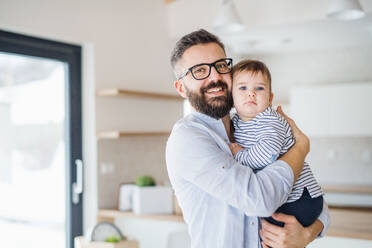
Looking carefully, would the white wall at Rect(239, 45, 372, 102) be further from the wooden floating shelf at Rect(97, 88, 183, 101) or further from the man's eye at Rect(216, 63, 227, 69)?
the man's eye at Rect(216, 63, 227, 69)

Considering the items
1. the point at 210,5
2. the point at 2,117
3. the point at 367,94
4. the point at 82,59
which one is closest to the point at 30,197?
the point at 2,117

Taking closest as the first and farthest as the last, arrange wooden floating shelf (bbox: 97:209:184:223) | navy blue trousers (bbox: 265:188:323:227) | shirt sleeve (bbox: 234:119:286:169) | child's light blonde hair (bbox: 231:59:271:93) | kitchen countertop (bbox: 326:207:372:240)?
shirt sleeve (bbox: 234:119:286:169)
navy blue trousers (bbox: 265:188:323:227)
child's light blonde hair (bbox: 231:59:271:93)
kitchen countertop (bbox: 326:207:372:240)
wooden floating shelf (bbox: 97:209:184:223)

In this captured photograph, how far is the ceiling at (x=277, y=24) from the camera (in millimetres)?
4059

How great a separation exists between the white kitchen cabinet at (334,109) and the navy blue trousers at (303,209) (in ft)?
13.0

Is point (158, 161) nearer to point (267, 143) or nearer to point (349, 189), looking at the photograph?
point (349, 189)

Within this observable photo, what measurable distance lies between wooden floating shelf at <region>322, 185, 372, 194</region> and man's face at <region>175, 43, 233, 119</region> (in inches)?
161

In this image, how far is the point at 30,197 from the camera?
365cm

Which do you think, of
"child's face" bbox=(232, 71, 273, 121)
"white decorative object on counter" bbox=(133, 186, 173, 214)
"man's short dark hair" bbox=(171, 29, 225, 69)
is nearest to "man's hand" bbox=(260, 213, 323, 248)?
"child's face" bbox=(232, 71, 273, 121)

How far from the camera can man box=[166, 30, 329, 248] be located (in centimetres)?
135

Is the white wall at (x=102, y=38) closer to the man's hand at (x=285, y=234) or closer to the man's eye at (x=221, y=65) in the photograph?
the man's eye at (x=221, y=65)

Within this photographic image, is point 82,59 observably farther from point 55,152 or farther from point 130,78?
point 55,152

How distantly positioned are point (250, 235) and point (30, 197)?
2627 millimetres

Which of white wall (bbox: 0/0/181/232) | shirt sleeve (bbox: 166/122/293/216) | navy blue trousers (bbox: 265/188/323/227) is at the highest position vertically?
white wall (bbox: 0/0/181/232)

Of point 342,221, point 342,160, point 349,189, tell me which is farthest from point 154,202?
point 342,160
